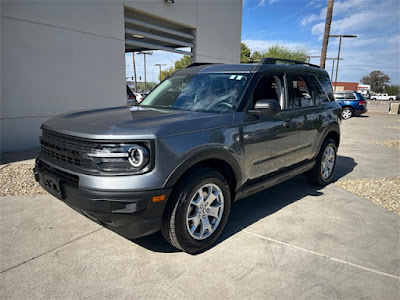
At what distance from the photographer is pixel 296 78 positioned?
429 centimetres

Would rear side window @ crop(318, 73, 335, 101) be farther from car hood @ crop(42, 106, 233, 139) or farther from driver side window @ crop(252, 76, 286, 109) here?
car hood @ crop(42, 106, 233, 139)

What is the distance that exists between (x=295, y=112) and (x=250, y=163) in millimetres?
1185

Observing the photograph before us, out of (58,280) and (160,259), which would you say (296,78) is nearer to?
(160,259)

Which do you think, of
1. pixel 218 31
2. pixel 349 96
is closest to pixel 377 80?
pixel 349 96

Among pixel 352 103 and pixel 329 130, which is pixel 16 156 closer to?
pixel 329 130

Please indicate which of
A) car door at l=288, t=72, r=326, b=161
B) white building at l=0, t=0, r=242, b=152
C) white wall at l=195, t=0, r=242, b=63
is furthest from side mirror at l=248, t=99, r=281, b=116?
white wall at l=195, t=0, r=242, b=63

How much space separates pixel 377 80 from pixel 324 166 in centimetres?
11137

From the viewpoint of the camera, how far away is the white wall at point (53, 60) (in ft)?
22.8

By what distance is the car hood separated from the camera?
8.16ft

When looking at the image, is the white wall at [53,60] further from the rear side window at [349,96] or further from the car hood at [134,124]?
the rear side window at [349,96]

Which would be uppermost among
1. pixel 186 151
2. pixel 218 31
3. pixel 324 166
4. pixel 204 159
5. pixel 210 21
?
pixel 210 21

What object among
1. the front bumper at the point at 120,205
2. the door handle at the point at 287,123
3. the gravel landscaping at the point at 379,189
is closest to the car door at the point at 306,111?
the door handle at the point at 287,123

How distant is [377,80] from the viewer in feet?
325

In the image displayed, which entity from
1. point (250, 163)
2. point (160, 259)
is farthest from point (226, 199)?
point (160, 259)
